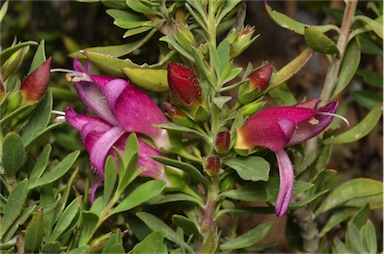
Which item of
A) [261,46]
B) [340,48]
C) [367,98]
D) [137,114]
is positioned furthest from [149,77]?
[261,46]

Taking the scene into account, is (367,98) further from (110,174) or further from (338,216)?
(110,174)

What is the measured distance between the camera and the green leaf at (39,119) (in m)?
0.81

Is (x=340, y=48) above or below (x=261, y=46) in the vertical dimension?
above

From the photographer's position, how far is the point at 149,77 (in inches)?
32.2

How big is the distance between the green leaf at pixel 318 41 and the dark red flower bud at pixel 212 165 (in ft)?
0.71

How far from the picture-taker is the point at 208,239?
83 centimetres

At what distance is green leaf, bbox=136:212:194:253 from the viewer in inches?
33.4

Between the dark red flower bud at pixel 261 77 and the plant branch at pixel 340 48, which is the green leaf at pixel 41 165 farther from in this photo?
the plant branch at pixel 340 48

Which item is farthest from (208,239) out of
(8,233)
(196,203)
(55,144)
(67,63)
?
(67,63)

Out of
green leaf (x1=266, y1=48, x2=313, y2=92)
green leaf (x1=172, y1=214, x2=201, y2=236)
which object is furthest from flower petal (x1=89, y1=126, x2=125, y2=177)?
green leaf (x1=266, y1=48, x2=313, y2=92)

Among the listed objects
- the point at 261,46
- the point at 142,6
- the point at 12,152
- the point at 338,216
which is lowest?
the point at 261,46

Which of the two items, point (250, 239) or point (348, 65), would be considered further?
point (348, 65)

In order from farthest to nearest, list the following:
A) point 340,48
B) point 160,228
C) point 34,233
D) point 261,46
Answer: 1. point 261,46
2. point 340,48
3. point 160,228
4. point 34,233

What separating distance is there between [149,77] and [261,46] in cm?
113
